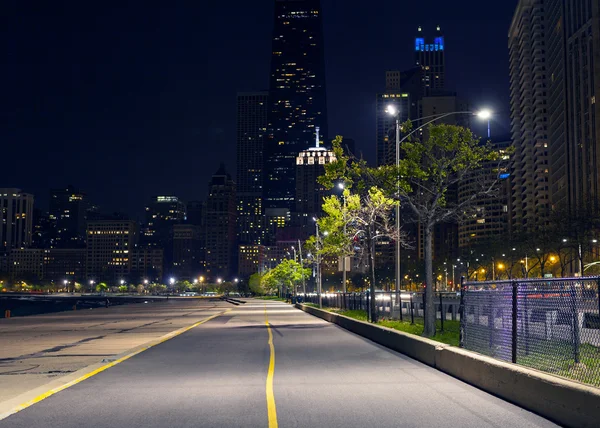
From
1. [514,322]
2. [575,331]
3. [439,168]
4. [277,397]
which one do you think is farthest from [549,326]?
[439,168]

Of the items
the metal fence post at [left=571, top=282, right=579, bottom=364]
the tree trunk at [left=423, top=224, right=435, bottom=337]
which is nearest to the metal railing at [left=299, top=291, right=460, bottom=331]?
the tree trunk at [left=423, top=224, right=435, bottom=337]

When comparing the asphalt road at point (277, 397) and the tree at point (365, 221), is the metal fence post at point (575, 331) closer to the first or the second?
the asphalt road at point (277, 397)

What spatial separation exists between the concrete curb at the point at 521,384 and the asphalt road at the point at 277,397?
222 millimetres

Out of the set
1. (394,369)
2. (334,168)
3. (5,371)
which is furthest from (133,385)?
(334,168)

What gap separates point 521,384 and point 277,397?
4.00 meters

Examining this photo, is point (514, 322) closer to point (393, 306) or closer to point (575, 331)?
point (575, 331)

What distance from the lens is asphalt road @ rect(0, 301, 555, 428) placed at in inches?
398

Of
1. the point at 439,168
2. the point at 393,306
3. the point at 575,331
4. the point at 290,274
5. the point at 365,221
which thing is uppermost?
the point at 439,168

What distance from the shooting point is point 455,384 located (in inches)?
551

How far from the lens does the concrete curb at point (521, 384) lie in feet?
30.6

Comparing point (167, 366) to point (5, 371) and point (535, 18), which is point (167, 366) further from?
point (535, 18)

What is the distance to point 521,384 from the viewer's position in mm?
11453

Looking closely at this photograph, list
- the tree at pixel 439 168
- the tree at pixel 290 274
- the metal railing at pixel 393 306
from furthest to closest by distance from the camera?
the tree at pixel 290 274
the metal railing at pixel 393 306
the tree at pixel 439 168

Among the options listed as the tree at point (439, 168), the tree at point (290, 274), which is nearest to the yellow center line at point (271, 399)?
the tree at point (439, 168)
